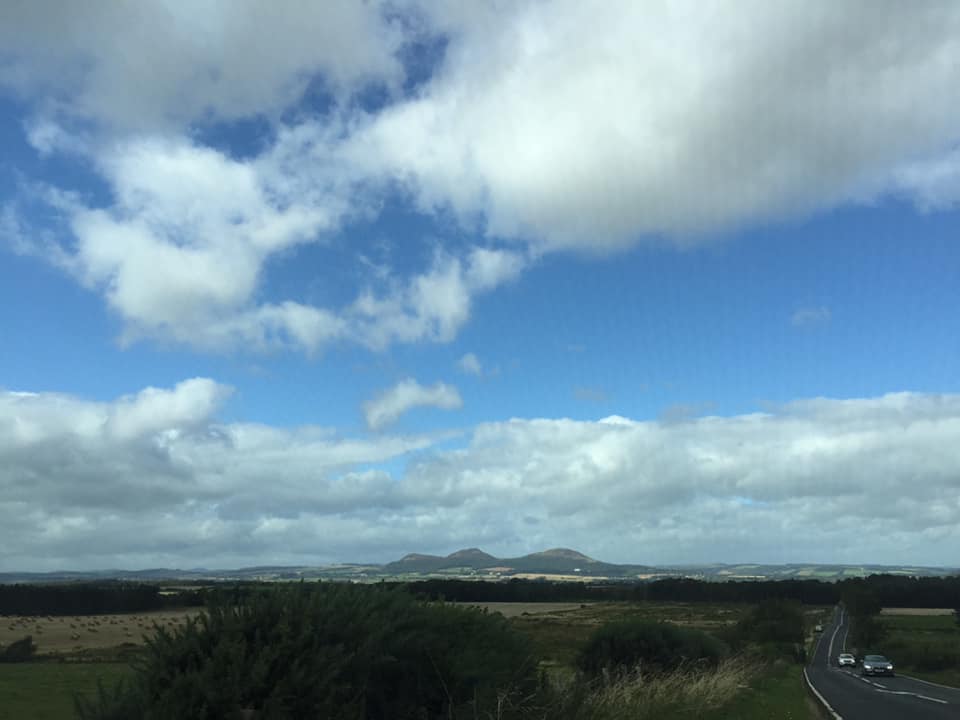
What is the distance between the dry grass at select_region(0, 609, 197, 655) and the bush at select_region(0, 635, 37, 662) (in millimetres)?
2388

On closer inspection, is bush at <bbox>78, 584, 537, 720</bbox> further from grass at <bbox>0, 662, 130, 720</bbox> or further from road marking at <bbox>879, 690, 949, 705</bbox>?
road marking at <bbox>879, 690, 949, 705</bbox>

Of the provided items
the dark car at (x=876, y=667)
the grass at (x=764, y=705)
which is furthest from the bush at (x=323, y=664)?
the dark car at (x=876, y=667)

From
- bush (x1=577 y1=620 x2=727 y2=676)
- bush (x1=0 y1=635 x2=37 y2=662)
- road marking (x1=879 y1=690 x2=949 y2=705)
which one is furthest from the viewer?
bush (x1=0 y1=635 x2=37 y2=662)

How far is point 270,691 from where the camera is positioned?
276 inches

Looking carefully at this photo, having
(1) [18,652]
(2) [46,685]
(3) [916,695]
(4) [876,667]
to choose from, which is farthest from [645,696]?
(1) [18,652]

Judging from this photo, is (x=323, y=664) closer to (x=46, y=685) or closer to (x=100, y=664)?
(x=46, y=685)

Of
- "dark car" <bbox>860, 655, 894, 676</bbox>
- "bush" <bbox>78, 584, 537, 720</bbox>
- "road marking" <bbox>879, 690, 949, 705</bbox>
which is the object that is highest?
"bush" <bbox>78, 584, 537, 720</bbox>

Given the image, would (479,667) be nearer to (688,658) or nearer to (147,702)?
(147,702)

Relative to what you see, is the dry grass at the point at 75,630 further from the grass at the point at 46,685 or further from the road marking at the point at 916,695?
the road marking at the point at 916,695

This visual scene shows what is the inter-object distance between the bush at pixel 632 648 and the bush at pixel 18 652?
5581 centimetres

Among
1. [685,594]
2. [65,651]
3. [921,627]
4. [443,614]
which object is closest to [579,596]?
[685,594]

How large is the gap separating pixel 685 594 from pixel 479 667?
6169 inches

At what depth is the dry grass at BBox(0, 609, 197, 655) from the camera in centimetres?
7244

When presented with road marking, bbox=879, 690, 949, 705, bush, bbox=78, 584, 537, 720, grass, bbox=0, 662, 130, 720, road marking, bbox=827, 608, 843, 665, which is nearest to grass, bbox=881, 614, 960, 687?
road marking, bbox=827, 608, 843, 665
